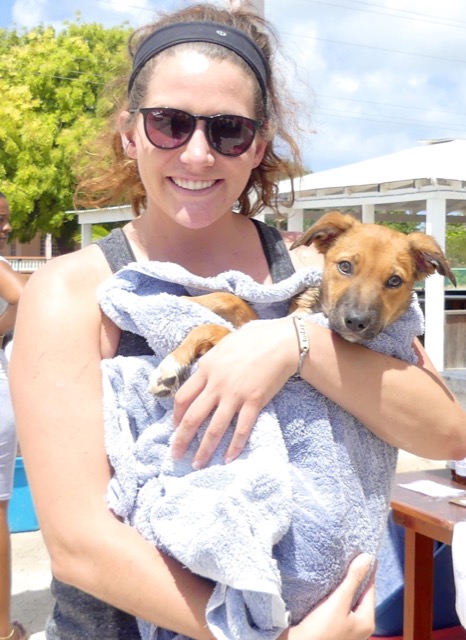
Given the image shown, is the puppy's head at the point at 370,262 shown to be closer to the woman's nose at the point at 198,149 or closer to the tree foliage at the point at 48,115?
the woman's nose at the point at 198,149

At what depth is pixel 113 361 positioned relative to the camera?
59.5 inches

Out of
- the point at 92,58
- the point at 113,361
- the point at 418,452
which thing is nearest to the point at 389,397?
the point at 418,452

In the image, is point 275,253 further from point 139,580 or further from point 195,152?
point 139,580

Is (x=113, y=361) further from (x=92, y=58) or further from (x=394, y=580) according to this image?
(x=92, y=58)

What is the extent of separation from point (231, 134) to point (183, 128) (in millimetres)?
106

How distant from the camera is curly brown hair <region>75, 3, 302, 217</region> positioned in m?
1.73

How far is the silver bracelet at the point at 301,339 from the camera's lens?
1.55m

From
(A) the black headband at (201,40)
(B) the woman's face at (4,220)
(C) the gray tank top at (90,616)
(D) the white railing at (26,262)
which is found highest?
(A) the black headband at (201,40)

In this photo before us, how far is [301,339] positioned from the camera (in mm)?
1575

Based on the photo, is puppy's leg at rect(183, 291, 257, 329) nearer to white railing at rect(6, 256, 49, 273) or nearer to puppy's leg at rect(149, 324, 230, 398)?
puppy's leg at rect(149, 324, 230, 398)

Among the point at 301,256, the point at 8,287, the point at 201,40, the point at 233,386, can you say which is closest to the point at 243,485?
the point at 233,386

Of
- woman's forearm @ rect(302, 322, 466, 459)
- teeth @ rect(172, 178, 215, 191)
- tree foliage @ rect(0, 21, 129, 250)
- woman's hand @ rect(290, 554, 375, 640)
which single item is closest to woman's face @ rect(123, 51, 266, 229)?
teeth @ rect(172, 178, 215, 191)

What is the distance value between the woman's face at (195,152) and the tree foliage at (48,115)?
2472 centimetres

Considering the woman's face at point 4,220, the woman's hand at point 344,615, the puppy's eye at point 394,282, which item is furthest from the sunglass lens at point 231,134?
the woman's face at point 4,220
